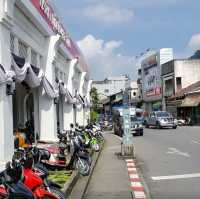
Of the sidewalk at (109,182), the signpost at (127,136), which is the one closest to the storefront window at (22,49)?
the sidewalk at (109,182)

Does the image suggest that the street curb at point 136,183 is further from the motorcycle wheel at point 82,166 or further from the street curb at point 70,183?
the street curb at point 70,183

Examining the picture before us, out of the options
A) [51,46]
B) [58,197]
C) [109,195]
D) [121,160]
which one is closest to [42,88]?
[51,46]

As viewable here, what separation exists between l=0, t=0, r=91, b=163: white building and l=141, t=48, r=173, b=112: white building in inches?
1961

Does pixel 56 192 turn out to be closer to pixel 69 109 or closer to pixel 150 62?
pixel 69 109

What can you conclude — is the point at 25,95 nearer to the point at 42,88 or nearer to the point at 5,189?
the point at 42,88

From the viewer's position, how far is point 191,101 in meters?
57.3

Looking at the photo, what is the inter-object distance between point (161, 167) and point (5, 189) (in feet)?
30.1

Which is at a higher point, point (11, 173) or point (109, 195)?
point (11, 173)

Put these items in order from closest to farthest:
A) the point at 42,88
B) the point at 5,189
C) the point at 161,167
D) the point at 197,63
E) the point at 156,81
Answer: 1. the point at 5,189
2. the point at 161,167
3. the point at 42,88
4. the point at 197,63
5. the point at 156,81

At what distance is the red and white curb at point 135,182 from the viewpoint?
1023cm

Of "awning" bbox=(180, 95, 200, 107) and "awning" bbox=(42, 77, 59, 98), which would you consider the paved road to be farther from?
"awning" bbox=(180, 95, 200, 107)

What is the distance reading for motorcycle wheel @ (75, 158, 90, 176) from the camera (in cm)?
1275

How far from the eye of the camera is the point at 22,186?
666cm

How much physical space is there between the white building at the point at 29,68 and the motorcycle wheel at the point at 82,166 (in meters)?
2.26
